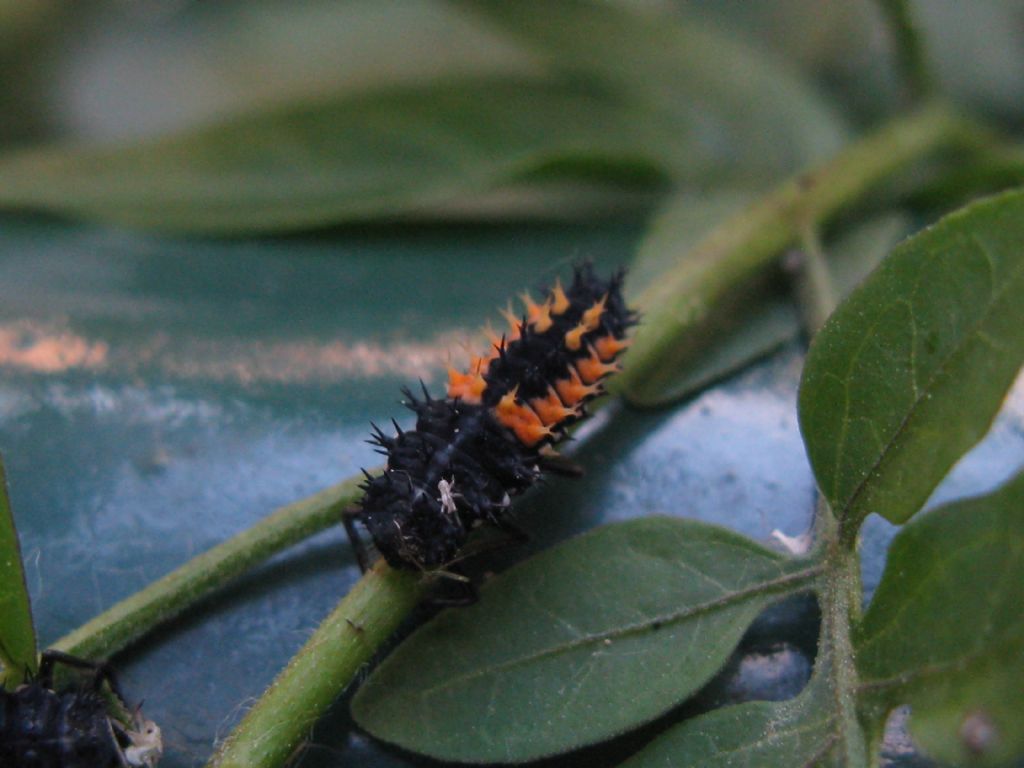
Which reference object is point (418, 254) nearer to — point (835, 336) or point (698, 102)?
point (698, 102)

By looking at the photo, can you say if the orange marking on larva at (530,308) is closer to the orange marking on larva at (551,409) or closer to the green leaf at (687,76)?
the orange marking on larva at (551,409)

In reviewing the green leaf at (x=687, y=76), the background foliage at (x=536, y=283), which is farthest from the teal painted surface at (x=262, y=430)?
the green leaf at (x=687, y=76)

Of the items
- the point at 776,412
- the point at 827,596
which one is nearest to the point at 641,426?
the point at 776,412

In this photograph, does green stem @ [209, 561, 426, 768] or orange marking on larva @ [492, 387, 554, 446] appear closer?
green stem @ [209, 561, 426, 768]

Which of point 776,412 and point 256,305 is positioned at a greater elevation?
point 256,305

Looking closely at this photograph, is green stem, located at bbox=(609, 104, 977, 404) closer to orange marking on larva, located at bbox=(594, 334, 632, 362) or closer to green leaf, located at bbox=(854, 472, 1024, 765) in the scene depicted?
orange marking on larva, located at bbox=(594, 334, 632, 362)

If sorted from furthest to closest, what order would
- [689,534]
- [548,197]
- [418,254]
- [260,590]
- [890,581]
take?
[548,197] → [418,254] → [260,590] → [689,534] → [890,581]

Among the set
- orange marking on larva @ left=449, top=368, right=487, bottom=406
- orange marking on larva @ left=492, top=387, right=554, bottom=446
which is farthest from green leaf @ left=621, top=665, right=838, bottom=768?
orange marking on larva @ left=449, top=368, right=487, bottom=406
